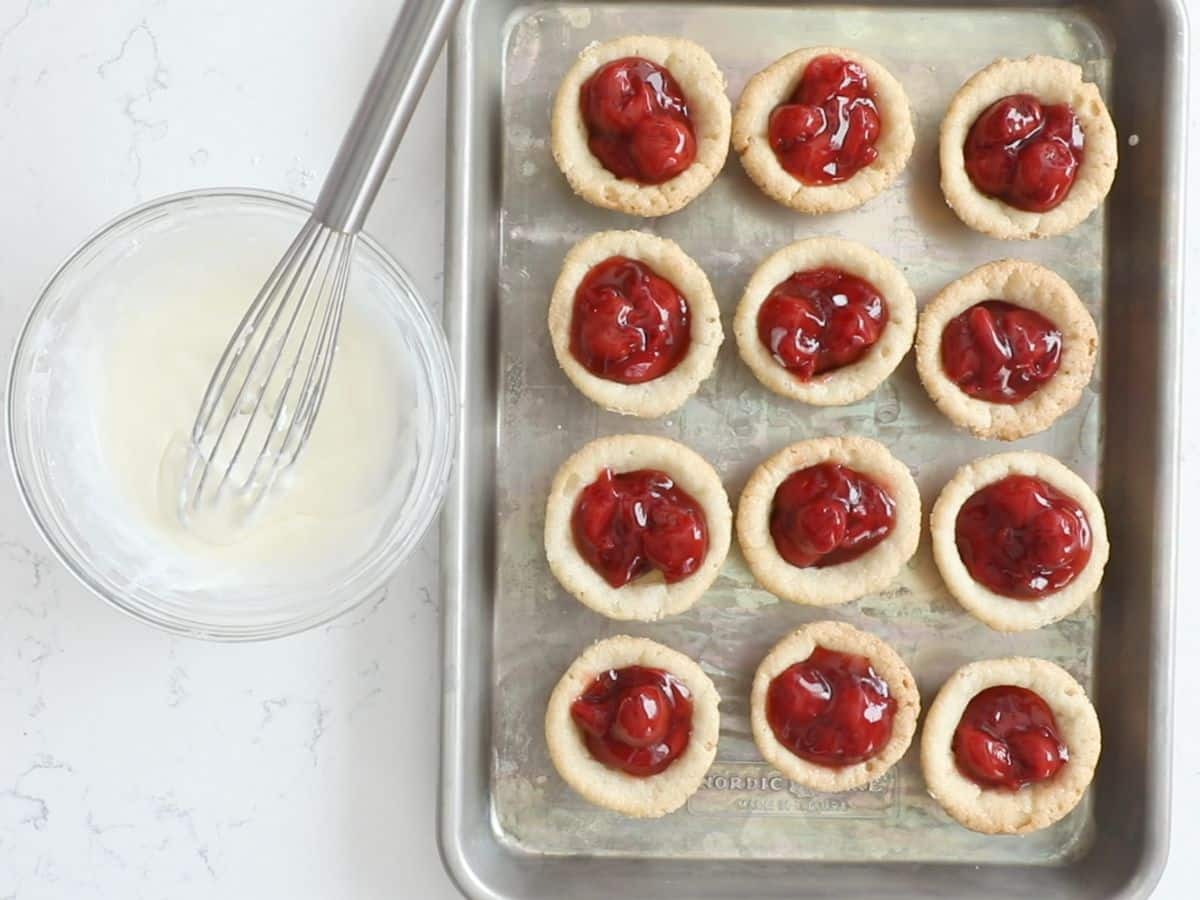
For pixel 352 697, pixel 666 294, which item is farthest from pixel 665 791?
pixel 666 294

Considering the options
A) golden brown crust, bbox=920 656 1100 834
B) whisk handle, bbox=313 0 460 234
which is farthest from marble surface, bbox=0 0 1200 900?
golden brown crust, bbox=920 656 1100 834

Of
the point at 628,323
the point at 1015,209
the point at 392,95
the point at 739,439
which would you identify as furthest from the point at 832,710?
the point at 392,95

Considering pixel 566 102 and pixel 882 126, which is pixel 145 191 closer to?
pixel 566 102

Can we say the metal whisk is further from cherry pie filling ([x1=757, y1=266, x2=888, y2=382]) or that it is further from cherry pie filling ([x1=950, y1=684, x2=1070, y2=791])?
cherry pie filling ([x1=950, y1=684, x2=1070, y2=791])

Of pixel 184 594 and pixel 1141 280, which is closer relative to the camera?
pixel 184 594

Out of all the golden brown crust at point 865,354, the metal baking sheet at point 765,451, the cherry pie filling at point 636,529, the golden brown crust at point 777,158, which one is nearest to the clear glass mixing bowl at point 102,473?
the metal baking sheet at point 765,451

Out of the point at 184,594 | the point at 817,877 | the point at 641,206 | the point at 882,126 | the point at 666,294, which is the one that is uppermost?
the point at 882,126

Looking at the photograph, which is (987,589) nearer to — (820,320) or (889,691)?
(889,691)
